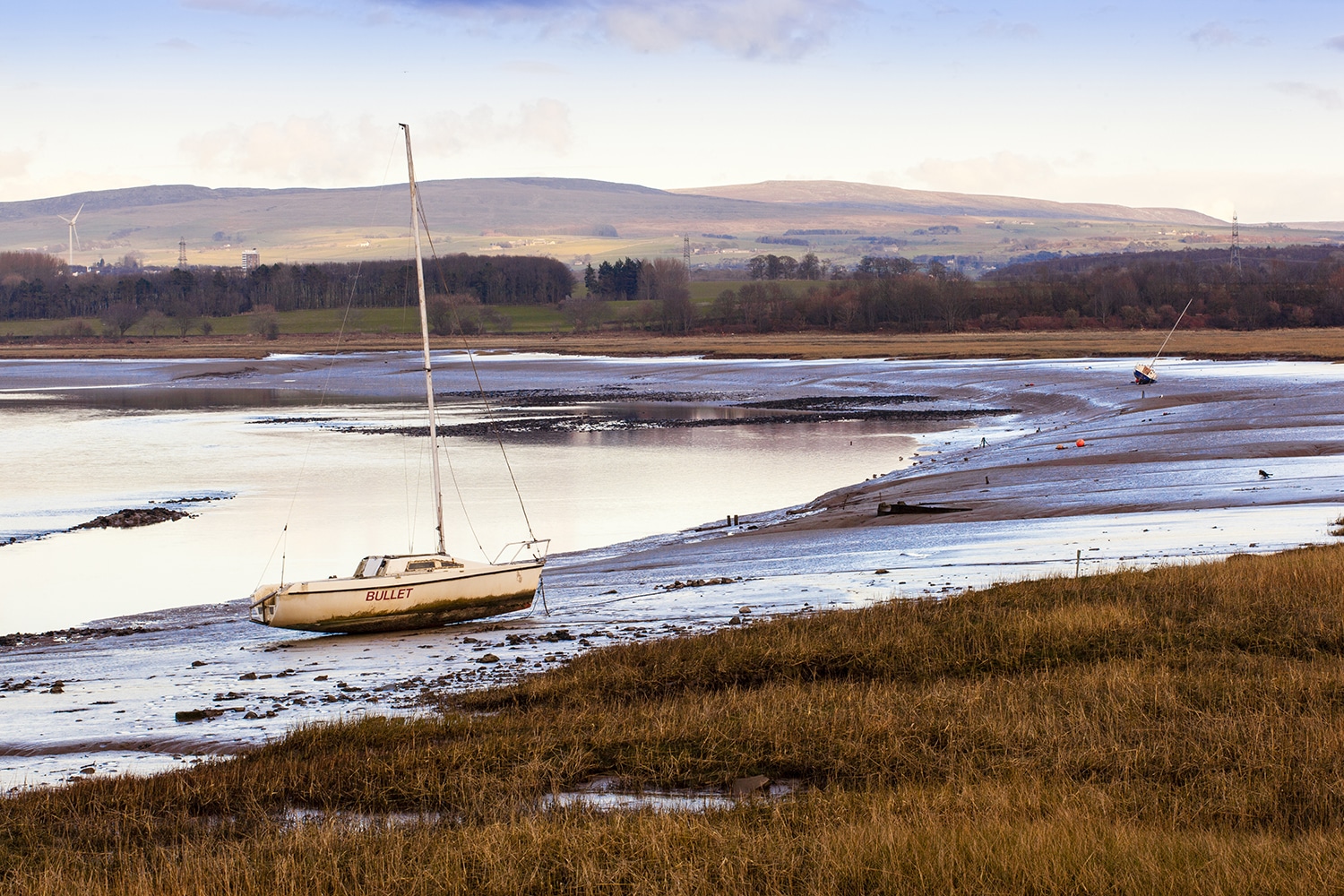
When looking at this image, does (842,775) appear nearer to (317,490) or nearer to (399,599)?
(399,599)

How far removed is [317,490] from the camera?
124 feet

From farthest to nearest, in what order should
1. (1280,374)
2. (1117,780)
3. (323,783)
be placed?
(1280,374), (323,783), (1117,780)

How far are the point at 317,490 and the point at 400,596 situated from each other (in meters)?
19.8

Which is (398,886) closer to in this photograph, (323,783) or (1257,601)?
(323,783)

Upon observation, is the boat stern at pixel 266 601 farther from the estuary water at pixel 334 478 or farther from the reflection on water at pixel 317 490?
the reflection on water at pixel 317 490

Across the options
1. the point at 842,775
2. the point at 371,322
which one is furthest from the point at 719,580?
the point at 371,322

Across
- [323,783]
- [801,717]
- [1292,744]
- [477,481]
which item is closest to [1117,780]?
[1292,744]

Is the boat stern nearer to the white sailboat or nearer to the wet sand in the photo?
the white sailboat

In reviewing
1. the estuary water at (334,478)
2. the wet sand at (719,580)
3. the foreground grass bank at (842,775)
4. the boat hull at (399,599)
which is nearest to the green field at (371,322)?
the estuary water at (334,478)

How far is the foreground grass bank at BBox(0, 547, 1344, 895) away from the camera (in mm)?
7344

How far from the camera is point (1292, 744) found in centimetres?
941

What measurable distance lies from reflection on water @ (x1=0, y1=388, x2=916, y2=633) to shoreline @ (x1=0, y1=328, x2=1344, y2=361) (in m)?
38.6

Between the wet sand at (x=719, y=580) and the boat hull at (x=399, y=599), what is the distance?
0.34m

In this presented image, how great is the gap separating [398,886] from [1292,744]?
654cm
